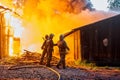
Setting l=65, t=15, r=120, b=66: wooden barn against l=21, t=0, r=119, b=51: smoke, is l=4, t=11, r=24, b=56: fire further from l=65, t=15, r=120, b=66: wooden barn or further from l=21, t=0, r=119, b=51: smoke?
l=65, t=15, r=120, b=66: wooden barn

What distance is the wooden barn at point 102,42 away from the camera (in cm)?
2145

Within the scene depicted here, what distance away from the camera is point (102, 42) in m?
21.8

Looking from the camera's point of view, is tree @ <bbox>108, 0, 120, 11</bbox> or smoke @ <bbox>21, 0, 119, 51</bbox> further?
tree @ <bbox>108, 0, 120, 11</bbox>

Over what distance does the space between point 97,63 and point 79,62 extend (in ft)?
4.89

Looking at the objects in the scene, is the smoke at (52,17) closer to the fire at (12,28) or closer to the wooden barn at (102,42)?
the fire at (12,28)

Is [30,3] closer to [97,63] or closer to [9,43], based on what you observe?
[9,43]

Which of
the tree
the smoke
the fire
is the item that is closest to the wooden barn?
the fire

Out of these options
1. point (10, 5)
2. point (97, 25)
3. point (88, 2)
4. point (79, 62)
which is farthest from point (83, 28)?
point (88, 2)

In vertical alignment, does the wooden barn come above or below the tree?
below

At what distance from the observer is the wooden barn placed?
21453mm

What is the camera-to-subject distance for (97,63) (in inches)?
845

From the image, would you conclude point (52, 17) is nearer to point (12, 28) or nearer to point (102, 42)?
point (12, 28)

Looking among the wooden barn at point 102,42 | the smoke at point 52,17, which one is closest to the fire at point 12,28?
the smoke at point 52,17

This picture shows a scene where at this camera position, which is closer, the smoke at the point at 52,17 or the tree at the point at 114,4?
the smoke at the point at 52,17
